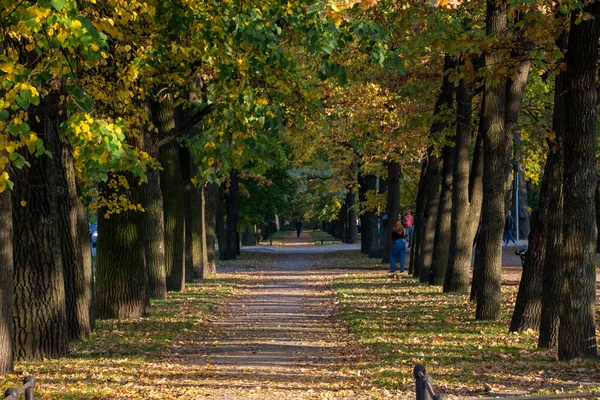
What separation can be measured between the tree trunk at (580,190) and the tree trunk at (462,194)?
1051cm

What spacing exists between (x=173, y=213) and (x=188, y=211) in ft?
14.8

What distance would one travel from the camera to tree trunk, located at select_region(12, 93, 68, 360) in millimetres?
14023

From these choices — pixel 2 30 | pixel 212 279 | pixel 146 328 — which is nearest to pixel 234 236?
pixel 212 279

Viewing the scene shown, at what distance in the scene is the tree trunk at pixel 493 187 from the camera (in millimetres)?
17906

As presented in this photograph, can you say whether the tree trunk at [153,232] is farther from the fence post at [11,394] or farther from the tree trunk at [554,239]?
the fence post at [11,394]

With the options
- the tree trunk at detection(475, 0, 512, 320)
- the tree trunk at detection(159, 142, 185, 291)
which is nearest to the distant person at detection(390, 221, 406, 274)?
the tree trunk at detection(159, 142, 185, 291)

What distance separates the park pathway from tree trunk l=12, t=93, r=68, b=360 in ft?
5.90

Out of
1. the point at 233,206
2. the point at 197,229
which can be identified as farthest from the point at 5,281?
the point at 233,206

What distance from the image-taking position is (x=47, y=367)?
1334 cm

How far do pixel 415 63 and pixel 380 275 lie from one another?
9259 millimetres

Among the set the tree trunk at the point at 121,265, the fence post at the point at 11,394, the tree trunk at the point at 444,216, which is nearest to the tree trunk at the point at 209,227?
the tree trunk at the point at 444,216

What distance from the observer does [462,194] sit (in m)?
23.8

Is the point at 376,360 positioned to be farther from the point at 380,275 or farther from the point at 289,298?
the point at 380,275

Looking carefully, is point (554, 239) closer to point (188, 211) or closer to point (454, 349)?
point (454, 349)
